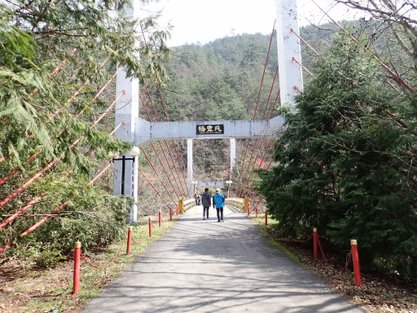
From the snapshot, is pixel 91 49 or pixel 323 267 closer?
pixel 91 49

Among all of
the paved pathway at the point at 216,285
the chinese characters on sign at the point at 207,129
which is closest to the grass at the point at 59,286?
the paved pathway at the point at 216,285

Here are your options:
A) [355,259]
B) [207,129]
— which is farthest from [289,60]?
[355,259]

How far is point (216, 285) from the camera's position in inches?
189

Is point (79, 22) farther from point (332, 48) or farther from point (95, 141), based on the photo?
point (332, 48)

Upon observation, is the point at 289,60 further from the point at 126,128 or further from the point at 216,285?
the point at 216,285

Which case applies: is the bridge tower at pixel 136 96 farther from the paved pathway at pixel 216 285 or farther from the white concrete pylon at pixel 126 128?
the paved pathway at pixel 216 285

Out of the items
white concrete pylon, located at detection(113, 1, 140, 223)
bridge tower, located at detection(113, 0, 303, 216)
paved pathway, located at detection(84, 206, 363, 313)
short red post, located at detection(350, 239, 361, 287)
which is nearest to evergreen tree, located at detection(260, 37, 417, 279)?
short red post, located at detection(350, 239, 361, 287)

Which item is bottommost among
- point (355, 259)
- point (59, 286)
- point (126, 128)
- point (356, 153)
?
point (59, 286)

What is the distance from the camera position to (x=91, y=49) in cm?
562

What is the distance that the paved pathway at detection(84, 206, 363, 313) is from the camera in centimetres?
396

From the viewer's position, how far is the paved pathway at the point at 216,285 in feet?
13.0

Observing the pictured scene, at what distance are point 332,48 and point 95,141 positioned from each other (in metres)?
6.21

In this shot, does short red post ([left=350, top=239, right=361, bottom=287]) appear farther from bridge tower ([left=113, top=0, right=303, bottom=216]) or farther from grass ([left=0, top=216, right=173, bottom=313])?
bridge tower ([left=113, top=0, right=303, bottom=216])

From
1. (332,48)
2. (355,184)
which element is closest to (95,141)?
(355,184)
